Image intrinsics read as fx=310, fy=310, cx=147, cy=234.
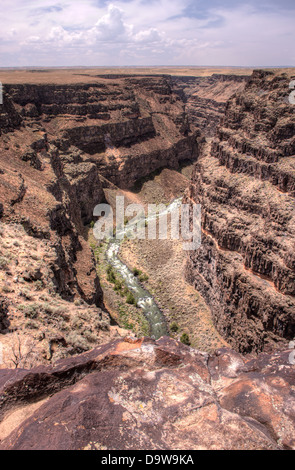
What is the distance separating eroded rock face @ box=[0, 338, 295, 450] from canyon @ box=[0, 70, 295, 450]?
43mm

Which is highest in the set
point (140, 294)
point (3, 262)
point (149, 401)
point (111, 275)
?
point (149, 401)

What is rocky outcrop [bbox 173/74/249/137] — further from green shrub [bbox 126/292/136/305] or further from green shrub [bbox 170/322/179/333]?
green shrub [bbox 170/322/179/333]

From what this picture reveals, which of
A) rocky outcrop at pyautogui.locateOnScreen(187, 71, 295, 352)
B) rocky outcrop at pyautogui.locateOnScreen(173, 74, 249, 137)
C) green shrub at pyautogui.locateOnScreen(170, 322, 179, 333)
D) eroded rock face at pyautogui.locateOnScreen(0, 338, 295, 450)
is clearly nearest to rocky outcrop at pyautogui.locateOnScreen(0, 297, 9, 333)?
eroded rock face at pyautogui.locateOnScreen(0, 338, 295, 450)

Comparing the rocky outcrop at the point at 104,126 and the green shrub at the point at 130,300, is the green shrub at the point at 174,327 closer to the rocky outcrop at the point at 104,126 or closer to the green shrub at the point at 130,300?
the green shrub at the point at 130,300

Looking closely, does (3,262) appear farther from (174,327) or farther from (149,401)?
(174,327)

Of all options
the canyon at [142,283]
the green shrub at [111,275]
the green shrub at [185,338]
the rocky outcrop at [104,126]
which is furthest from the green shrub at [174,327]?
the rocky outcrop at [104,126]

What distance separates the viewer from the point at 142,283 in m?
44.0

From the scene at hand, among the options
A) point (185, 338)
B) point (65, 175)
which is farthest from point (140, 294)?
point (65, 175)

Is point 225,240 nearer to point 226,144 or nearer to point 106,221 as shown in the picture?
point 226,144

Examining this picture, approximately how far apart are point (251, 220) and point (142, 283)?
1869 centimetres

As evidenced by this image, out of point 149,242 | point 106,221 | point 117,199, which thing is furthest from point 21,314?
point 117,199

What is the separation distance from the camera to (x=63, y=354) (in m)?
13.4

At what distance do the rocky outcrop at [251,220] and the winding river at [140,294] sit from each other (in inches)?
242

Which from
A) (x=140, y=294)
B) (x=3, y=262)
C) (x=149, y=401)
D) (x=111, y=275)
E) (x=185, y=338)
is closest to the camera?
(x=149, y=401)
